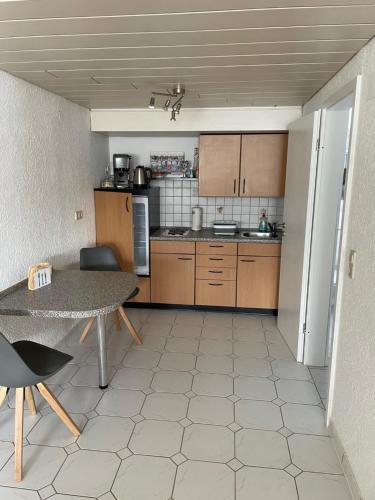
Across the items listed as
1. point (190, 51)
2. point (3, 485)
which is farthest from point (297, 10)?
point (3, 485)

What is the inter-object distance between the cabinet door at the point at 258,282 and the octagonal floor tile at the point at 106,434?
1916 millimetres

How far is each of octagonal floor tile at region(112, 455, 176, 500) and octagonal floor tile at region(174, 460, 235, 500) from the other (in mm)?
48

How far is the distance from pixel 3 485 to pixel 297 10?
246 centimetres

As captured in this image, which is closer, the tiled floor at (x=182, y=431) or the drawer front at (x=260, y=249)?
the tiled floor at (x=182, y=431)

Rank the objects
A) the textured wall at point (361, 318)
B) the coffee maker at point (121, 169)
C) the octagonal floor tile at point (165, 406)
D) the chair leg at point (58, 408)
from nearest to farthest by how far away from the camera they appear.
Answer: the textured wall at point (361, 318), the chair leg at point (58, 408), the octagonal floor tile at point (165, 406), the coffee maker at point (121, 169)

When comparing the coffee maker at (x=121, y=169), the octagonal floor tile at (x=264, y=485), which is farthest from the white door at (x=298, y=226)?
the coffee maker at (x=121, y=169)

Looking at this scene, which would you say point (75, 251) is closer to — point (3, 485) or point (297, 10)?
point (3, 485)

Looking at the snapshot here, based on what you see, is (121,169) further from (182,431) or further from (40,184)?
(182,431)

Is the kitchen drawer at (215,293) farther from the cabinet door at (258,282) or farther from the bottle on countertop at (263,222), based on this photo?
the bottle on countertop at (263,222)

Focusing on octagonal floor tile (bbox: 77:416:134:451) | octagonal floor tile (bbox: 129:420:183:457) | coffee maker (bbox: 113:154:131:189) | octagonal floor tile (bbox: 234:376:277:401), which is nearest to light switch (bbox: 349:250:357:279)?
octagonal floor tile (bbox: 234:376:277:401)

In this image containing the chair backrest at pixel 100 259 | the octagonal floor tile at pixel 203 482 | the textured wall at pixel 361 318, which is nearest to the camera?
the textured wall at pixel 361 318

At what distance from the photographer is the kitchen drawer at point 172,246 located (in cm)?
368

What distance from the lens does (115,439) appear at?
1985 millimetres

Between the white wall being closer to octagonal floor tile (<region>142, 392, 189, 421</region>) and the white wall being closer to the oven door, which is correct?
the oven door
